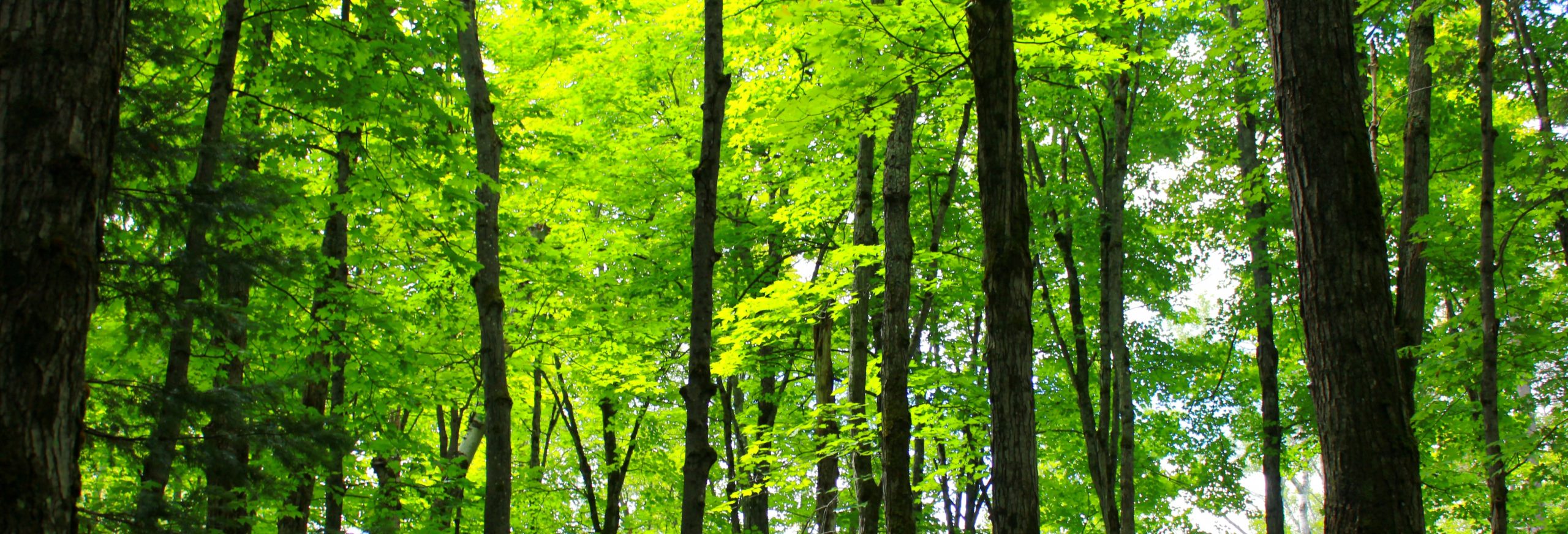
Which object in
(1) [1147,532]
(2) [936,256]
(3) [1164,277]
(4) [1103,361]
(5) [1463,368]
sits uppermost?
(3) [1164,277]

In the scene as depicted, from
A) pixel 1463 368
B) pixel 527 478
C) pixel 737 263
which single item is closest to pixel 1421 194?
pixel 1463 368

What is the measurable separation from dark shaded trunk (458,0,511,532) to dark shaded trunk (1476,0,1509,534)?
289 inches

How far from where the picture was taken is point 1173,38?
13.9 m

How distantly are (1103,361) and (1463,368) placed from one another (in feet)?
12.0

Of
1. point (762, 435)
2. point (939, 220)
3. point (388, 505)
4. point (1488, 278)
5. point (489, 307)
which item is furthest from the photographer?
point (762, 435)

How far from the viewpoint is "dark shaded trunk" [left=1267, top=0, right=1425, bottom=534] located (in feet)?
14.4

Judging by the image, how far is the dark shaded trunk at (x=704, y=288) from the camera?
5.59 metres

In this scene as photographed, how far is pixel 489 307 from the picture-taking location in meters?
7.77

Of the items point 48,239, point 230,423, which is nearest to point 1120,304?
point 230,423

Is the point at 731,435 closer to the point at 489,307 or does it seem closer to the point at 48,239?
the point at 489,307

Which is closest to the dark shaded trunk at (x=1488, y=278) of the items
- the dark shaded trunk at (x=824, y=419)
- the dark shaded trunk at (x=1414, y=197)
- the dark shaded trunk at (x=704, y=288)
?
the dark shaded trunk at (x=1414, y=197)

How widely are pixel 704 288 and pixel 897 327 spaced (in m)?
2.85

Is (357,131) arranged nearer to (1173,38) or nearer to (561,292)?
(561,292)

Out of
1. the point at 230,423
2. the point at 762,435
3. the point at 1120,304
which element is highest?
the point at 1120,304
